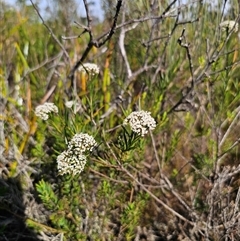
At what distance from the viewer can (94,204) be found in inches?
65.4

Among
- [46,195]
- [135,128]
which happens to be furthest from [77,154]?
[46,195]

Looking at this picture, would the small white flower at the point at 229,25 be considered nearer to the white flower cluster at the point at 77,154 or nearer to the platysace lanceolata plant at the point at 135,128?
the platysace lanceolata plant at the point at 135,128

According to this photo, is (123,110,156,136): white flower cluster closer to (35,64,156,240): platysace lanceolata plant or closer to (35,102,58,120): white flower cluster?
(35,64,156,240): platysace lanceolata plant

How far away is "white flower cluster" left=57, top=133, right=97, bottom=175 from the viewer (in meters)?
1.12

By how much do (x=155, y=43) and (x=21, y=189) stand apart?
108cm

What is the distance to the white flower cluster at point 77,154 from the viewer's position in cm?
112

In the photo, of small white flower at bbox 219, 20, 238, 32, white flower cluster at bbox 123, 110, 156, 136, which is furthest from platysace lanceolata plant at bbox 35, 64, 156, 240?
small white flower at bbox 219, 20, 238, 32

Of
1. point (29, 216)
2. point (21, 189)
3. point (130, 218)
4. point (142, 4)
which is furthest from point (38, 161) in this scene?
point (142, 4)

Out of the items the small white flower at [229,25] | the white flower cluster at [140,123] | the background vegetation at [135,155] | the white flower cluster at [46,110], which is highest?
the small white flower at [229,25]

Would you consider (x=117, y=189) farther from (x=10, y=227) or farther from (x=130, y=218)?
(x=10, y=227)

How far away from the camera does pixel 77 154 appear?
1135 millimetres

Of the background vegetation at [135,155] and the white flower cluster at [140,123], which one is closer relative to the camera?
the white flower cluster at [140,123]

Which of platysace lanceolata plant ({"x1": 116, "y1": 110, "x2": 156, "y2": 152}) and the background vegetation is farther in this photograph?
the background vegetation

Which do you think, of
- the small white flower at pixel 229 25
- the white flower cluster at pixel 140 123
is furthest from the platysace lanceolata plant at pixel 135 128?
the small white flower at pixel 229 25
